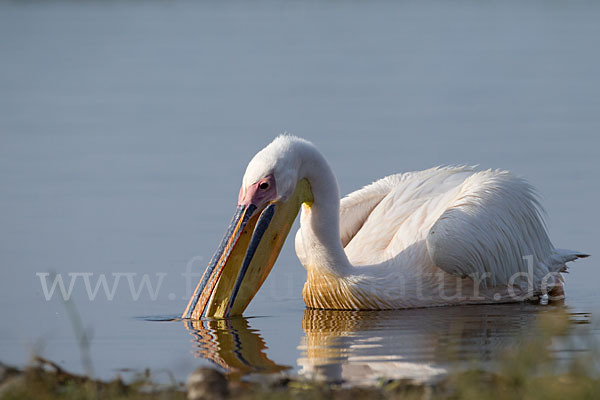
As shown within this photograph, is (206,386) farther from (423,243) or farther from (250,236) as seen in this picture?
(423,243)

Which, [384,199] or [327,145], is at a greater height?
[327,145]

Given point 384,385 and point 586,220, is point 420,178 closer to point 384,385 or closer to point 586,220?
point 586,220

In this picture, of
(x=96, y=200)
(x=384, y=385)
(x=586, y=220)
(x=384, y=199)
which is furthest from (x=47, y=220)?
(x=384, y=385)

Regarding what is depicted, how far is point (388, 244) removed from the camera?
659cm

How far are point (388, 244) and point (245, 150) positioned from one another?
14.3 feet

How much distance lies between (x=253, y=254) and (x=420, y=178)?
5.62 ft

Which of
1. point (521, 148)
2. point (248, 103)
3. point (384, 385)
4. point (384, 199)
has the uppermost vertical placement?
point (248, 103)

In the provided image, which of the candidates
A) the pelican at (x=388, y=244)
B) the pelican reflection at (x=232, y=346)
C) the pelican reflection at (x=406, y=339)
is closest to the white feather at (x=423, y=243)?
the pelican at (x=388, y=244)

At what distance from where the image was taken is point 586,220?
8102 millimetres

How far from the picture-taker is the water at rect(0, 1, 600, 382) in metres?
5.40

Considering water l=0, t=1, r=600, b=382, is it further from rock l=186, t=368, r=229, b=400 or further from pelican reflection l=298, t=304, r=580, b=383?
rock l=186, t=368, r=229, b=400

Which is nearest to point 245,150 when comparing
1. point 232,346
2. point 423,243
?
point 423,243

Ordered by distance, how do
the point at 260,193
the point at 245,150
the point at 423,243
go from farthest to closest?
the point at 245,150 < the point at 423,243 < the point at 260,193

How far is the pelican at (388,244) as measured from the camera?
5832mm
